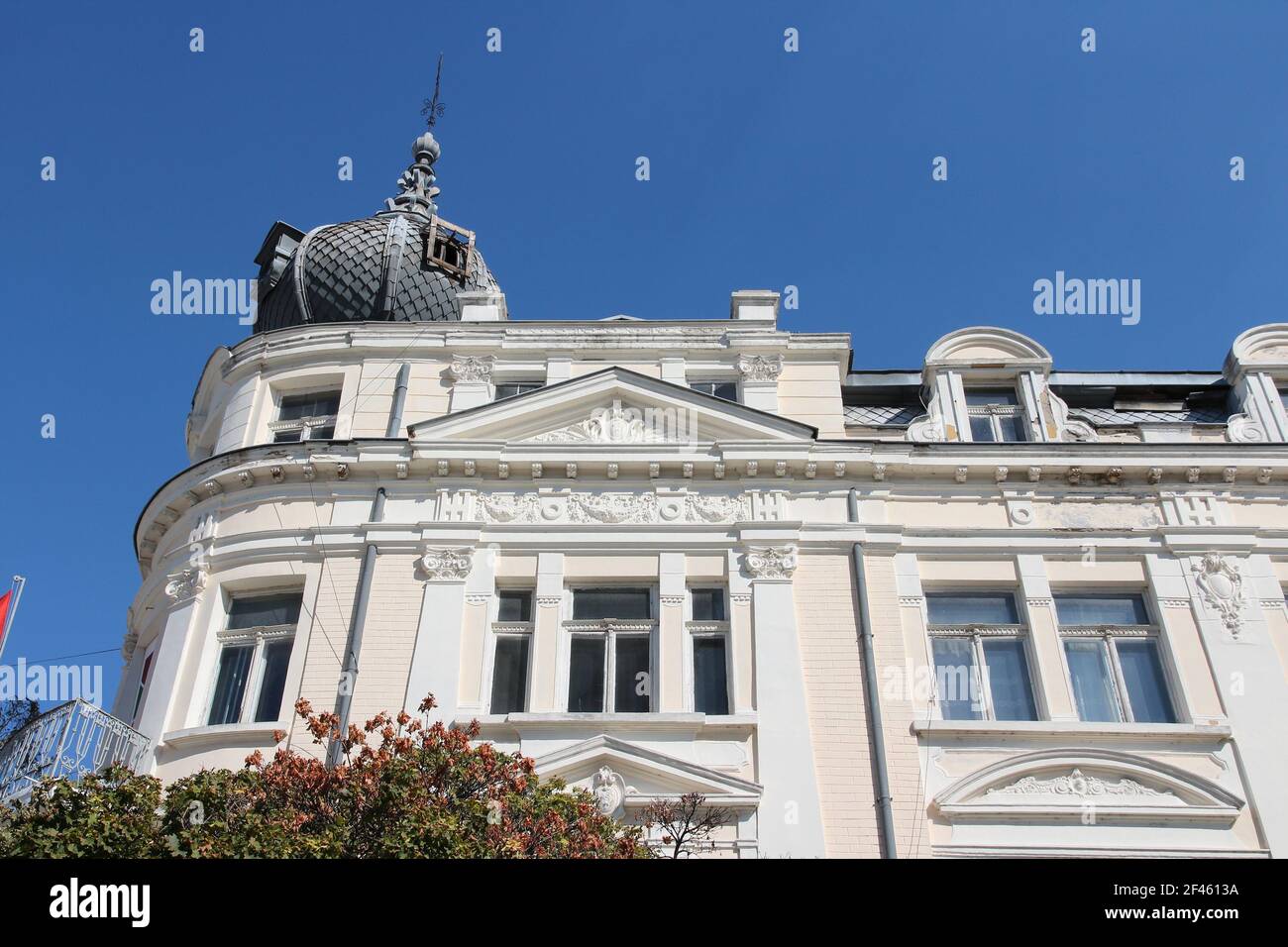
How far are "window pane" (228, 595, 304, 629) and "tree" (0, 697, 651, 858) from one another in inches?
201

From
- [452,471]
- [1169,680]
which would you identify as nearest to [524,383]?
[452,471]

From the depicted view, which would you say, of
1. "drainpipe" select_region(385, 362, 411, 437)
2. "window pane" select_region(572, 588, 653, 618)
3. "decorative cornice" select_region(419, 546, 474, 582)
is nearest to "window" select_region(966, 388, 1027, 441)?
"window pane" select_region(572, 588, 653, 618)

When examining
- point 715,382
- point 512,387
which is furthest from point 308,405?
point 715,382

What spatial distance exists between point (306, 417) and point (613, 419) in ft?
17.1

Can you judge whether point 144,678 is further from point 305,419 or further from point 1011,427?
point 1011,427

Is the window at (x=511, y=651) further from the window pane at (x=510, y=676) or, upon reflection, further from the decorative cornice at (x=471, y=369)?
the decorative cornice at (x=471, y=369)

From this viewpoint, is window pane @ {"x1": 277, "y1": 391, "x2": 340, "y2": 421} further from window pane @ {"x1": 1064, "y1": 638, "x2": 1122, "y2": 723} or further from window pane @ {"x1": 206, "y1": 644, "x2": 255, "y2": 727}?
window pane @ {"x1": 1064, "y1": 638, "x2": 1122, "y2": 723}

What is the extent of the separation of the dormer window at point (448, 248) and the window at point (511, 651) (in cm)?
854

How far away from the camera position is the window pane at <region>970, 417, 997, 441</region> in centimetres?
1958

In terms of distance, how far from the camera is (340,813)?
11.6 metres

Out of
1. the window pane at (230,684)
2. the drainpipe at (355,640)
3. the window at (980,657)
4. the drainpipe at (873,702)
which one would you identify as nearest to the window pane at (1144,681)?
the window at (980,657)
